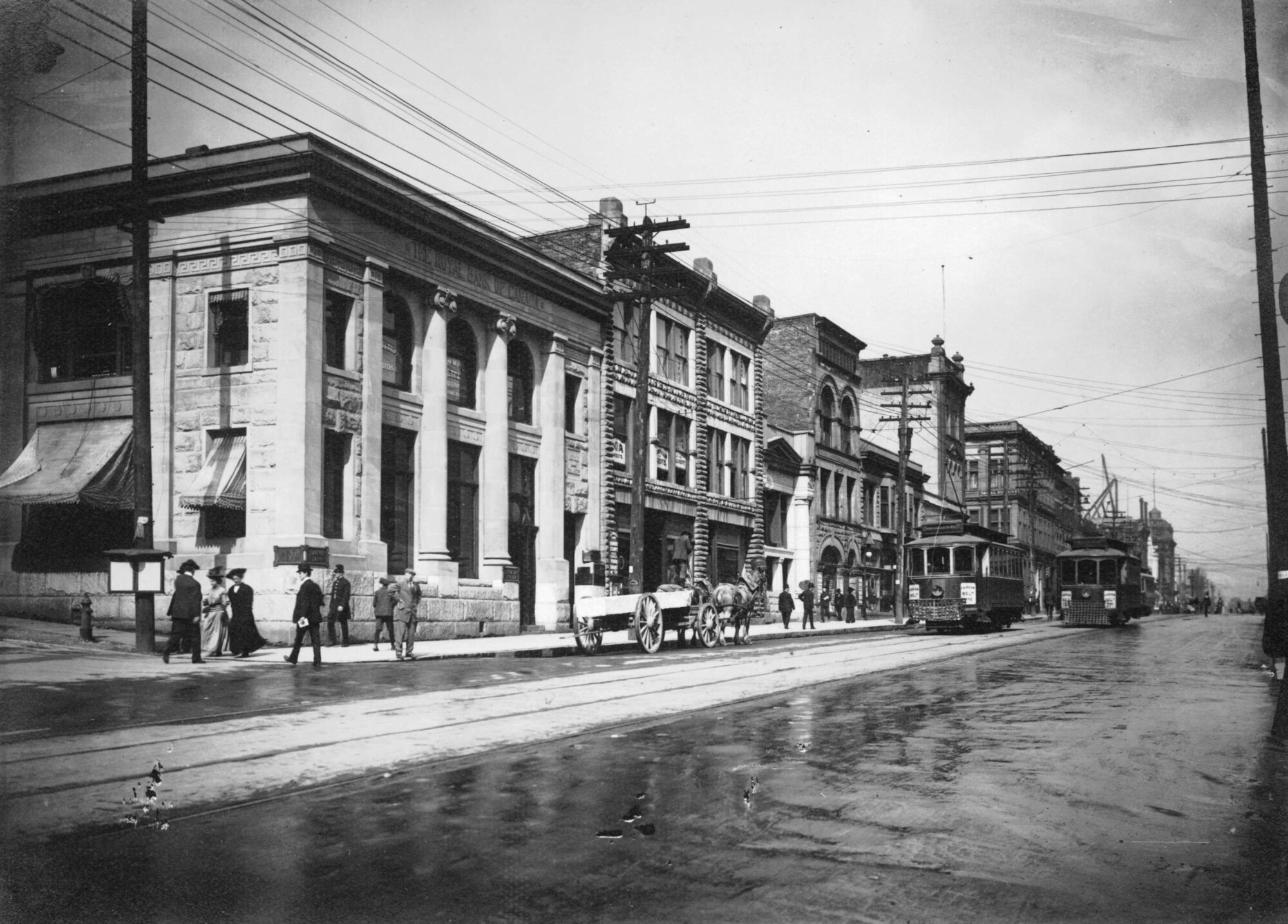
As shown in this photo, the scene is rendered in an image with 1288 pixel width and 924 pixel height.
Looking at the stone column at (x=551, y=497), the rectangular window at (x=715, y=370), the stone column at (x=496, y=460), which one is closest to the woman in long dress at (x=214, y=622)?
the stone column at (x=496, y=460)

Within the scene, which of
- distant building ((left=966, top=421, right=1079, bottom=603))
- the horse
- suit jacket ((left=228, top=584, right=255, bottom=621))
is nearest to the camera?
suit jacket ((left=228, top=584, right=255, bottom=621))

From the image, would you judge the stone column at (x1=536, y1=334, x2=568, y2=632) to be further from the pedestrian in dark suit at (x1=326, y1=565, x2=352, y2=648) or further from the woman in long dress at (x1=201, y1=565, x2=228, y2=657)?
the woman in long dress at (x1=201, y1=565, x2=228, y2=657)

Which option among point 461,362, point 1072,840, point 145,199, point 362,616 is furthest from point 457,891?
point 461,362

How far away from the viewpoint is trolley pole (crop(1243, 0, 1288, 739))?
1430cm

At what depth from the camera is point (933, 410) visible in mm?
71312

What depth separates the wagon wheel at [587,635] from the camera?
75.8 ft

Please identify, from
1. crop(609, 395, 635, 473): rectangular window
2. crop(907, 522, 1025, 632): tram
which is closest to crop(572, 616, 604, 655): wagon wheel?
crop(609, 395, 635, 473): rectangular window

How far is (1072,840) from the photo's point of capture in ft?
21.0

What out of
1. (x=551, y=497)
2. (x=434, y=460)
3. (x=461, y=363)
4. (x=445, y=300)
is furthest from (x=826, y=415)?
(x=434, y=460)

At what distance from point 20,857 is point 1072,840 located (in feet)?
18.7

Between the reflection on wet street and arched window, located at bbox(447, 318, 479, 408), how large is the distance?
19.3m

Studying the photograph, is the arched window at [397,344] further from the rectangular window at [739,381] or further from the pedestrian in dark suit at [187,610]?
the rectangular window at [739,381]

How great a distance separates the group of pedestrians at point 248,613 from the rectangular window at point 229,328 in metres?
4.44

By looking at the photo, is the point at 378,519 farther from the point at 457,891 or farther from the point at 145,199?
the point at 457,891
